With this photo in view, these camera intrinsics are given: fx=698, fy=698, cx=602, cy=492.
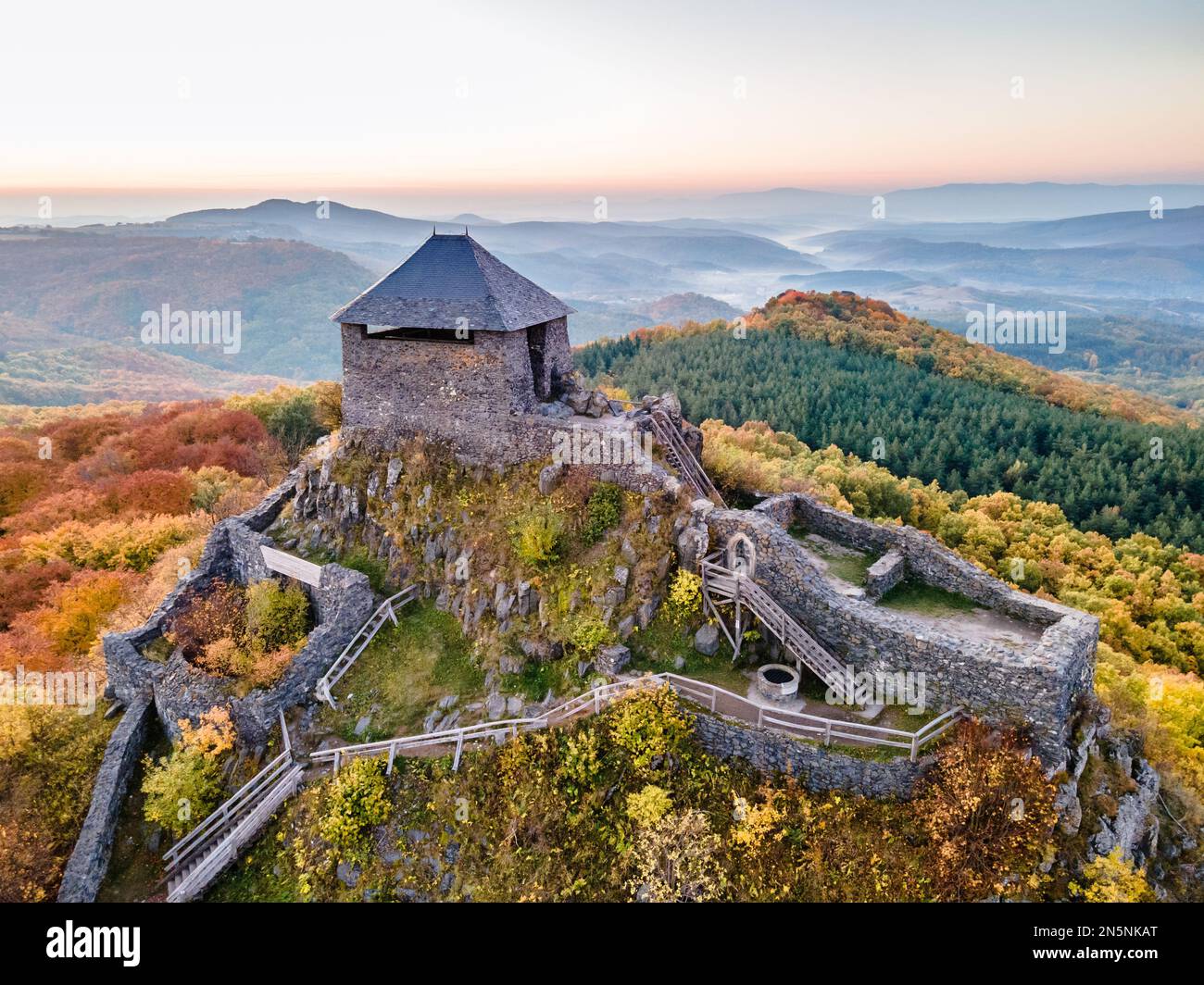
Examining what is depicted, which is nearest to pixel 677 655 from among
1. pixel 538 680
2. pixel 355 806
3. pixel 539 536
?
pixel 538 680

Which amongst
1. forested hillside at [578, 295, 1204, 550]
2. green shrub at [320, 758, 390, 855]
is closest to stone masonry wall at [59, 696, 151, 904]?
green shrub at [320, 758, 390, 855]

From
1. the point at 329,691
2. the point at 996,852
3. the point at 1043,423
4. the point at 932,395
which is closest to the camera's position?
the point at 996,852

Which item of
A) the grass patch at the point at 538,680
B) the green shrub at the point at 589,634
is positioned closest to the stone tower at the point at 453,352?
the green shrub at the point at 589,634

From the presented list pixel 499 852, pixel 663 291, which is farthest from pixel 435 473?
pixel 663 291

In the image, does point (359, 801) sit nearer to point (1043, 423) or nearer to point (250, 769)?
point (250, 769)

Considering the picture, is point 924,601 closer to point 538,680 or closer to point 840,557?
point 840,557

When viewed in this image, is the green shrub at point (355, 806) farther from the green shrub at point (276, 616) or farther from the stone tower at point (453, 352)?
the stone tower at point (453, 352)
